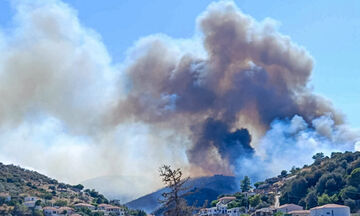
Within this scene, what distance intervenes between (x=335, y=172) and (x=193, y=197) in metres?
86.5

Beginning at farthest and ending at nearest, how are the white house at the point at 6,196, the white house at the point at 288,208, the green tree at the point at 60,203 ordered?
the green tree at the point at 60,203, the white house at the point at 6,196, the white house at the point at 288,208

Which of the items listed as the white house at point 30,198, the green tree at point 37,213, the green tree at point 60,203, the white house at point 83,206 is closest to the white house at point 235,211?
the white house at point 83,206

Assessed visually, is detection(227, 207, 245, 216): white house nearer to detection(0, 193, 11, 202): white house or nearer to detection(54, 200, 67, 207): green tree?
detection(54, 200, 67, 207): green tree

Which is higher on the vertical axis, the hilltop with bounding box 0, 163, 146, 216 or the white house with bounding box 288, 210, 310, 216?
the hilltop with bounding box 0, 163, 146, 216

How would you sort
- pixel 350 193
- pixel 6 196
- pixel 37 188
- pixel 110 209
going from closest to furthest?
pixel 350 193
pixel 6 196
pixel 110 209
pixel 37 188

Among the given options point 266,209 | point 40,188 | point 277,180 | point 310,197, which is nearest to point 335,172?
point 310,197

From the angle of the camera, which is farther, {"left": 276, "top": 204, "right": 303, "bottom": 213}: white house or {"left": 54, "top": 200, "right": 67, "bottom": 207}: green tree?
{"left": 54, "top": 200, "right": 67, "bottom": 207}: green tree

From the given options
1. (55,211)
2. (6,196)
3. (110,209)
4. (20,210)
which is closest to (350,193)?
(55,211)

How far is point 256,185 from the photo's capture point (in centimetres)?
14300

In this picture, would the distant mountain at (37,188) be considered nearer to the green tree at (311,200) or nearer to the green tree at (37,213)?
the green tree at (37,213)

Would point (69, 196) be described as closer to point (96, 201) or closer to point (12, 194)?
point (96, 201)

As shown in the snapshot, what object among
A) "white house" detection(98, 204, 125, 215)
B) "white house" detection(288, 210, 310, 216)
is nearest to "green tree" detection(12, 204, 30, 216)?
"white house" detection(98, 204, 125, 215)

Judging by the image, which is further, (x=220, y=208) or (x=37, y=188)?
(x=37, y=188)

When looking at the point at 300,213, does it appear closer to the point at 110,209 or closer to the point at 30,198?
the point at 110,209
